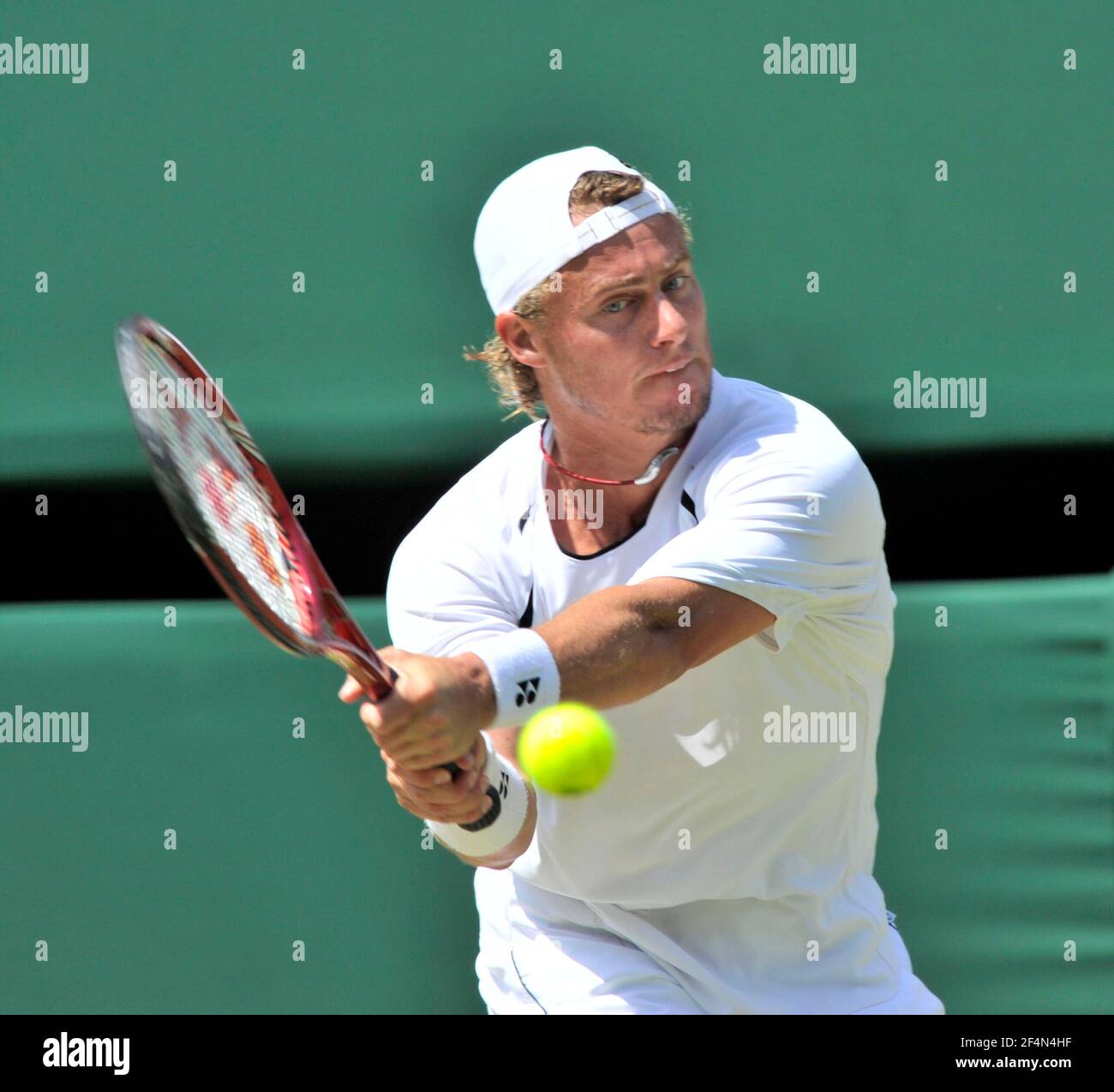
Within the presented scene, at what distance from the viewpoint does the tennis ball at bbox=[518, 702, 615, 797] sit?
5.91 feet

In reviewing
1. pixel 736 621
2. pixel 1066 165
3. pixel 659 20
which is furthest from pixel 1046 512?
pixel 736 621

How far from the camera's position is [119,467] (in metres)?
3.20

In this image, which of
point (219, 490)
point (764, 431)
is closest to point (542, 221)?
point (764, 431)

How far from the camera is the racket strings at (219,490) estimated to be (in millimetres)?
1746

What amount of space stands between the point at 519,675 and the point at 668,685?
1.07 feet

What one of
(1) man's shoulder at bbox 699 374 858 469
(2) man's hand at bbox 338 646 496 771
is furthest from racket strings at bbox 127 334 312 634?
(1) man's shoulder at bbox 699 374 858 469

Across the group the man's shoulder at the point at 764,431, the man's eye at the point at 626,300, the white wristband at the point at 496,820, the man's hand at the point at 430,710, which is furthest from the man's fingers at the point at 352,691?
the man's eye at the point at 626,300

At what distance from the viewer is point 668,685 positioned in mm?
2064

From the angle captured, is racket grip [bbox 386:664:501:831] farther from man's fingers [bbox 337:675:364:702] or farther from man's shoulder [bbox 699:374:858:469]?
man's shoulder [bbox 699:374:858:469]

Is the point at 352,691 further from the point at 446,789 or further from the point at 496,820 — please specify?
the point at 496,820

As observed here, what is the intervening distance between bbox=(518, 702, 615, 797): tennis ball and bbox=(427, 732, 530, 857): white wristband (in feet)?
0.74

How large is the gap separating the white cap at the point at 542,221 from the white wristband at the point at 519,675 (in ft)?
2.07
